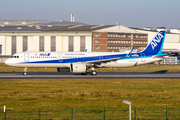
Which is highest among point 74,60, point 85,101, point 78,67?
point 74,60

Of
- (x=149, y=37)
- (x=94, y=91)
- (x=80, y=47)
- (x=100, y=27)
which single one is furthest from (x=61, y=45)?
(x=94, y=91)

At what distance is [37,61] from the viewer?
48.6 meters

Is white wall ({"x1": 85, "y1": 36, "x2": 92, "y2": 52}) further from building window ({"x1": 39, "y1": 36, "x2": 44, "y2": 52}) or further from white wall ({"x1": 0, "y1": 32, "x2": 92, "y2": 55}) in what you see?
building window ({"x1": 39, "y1": 36, "x2": 44, "y2": 52})

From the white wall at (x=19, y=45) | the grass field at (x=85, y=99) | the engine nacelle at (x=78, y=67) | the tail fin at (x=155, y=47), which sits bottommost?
the grass field at (x=85, y=99)

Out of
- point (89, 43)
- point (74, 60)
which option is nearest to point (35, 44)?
point (89, 43)

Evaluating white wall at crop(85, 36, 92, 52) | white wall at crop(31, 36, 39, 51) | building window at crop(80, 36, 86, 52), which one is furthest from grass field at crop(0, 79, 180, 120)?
white wall at crop(85, 36, 92, 52)

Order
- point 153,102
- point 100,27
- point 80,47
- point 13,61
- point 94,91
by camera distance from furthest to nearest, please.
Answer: point 100,27
point 80,47
point 13,61
point 94,91
point 153,102

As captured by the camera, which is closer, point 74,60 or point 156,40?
point 74,60

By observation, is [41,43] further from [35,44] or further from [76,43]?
[76,43]

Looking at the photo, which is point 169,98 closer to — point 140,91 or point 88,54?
point 140,91

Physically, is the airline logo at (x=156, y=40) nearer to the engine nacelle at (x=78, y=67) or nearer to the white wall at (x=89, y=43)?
the engine nacelle at (x=78, y=67)

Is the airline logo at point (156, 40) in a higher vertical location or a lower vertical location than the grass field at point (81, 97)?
higher

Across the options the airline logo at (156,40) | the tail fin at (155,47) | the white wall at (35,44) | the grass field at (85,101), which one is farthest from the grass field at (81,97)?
the white wall at (35,44)

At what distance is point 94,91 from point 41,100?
24.2 feet
